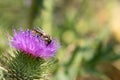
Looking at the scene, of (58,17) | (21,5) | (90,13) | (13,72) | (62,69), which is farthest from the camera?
(58,17)

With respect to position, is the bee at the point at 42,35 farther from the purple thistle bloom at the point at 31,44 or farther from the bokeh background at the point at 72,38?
the bokeh background at the point at 72,38

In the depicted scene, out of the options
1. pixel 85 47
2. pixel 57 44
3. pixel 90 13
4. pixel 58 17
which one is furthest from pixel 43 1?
pixel 58 17

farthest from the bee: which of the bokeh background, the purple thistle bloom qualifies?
the bokeh background

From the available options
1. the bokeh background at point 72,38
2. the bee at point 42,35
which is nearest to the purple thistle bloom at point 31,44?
the bee at point 42,35

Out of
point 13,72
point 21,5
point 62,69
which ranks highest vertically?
point 21,5

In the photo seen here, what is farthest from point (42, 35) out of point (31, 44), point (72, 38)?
point (72, 38)

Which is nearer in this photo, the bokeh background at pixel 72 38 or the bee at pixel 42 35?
the bee at pixel 42 35

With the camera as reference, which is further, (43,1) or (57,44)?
(43,1)

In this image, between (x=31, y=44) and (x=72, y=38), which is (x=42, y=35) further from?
(x=72, y=38)

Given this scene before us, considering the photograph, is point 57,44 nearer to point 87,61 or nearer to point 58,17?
point 87,61
